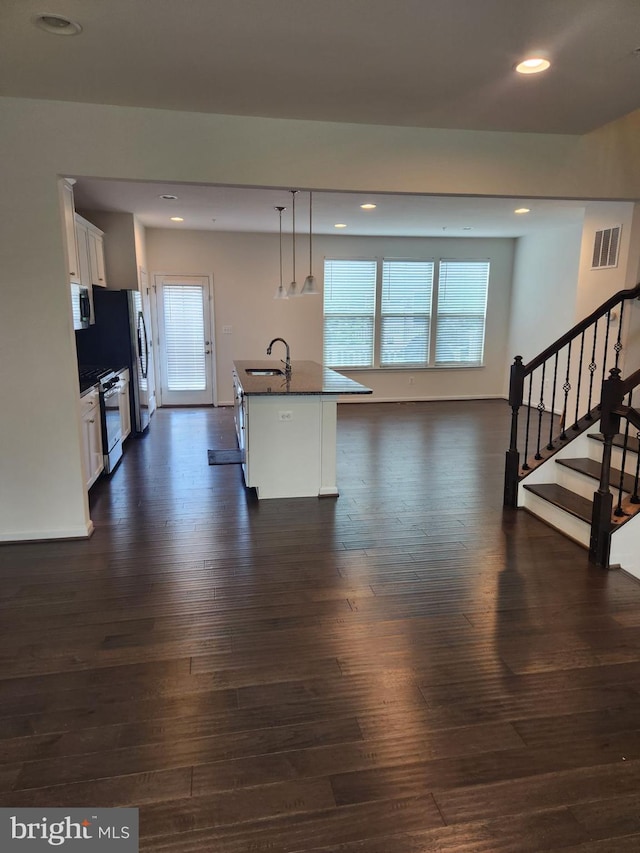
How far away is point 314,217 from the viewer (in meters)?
7.07

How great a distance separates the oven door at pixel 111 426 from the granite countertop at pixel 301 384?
1228 mm

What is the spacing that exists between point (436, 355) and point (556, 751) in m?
8.07

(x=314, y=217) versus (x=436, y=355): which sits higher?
(x=314, y=217)

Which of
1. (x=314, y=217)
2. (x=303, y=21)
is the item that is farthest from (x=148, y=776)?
(x=314, y=217)

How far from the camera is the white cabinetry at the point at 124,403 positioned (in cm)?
585

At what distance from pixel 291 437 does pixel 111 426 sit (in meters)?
1.86

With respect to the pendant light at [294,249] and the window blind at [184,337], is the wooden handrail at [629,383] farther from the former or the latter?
the window blind at [184,337]

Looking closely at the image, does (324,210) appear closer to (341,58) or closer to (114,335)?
(114,335)

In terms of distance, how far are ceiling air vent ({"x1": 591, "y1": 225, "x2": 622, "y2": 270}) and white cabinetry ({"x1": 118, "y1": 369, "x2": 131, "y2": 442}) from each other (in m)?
5.01

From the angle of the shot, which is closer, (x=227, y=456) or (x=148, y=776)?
(x=148, y=776)

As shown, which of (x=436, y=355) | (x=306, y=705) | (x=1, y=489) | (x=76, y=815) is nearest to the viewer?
(x=76, y=815)

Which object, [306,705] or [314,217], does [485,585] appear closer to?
[306,705]

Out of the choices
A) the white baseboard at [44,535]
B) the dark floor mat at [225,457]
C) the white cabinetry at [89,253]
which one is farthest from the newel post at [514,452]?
the white cabinetry at [89,253]

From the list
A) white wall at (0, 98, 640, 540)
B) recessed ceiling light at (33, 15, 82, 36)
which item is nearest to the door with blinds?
white wall at (0, 98, 640, 540)
